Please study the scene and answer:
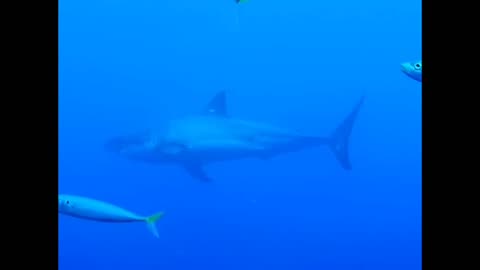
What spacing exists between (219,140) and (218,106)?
0.45m

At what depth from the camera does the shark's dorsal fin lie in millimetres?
7160

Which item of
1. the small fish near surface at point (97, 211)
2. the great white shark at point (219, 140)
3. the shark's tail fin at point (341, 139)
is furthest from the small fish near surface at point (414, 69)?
the shark's tail fin at point (341, 139)

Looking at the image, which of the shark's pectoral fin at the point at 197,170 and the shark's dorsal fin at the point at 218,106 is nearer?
the shark's dorsal fin at the point at 218,106

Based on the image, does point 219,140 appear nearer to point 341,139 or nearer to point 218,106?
point 218,106

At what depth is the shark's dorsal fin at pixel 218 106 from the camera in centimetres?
716

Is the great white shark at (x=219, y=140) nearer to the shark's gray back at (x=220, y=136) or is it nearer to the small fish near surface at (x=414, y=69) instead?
the shark's gray back at (x=220, y=136)

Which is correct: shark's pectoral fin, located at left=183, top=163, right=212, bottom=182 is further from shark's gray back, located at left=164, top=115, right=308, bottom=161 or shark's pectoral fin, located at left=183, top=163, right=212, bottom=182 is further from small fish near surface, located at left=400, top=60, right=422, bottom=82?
small fish near surface, located at left=400, top=60, right=422, bottom=82

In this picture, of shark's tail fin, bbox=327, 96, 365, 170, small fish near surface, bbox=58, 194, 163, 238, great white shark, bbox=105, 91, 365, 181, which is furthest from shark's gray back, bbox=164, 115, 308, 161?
small fish near surface, bbox=58, 194, 163, 238

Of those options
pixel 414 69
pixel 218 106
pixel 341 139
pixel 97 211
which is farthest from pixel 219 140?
pixel 414 69

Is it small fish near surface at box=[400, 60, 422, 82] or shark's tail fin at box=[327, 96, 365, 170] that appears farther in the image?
shark's tail fin at box=[327, 96, 365, 170]

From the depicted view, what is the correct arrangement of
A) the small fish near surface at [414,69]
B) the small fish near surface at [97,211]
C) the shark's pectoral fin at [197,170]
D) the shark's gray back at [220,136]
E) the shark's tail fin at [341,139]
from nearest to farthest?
the small fish near surface at [414,69] < the small fish near surface at [97,211] < the shark's gray back at [220,136] < the shark's tail fin at [341,139] < the shark's pectoral fin at [197,170]

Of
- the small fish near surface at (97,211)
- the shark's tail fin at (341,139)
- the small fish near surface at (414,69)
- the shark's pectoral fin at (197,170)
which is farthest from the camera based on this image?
the shark's pectoral fin at (197,170)
